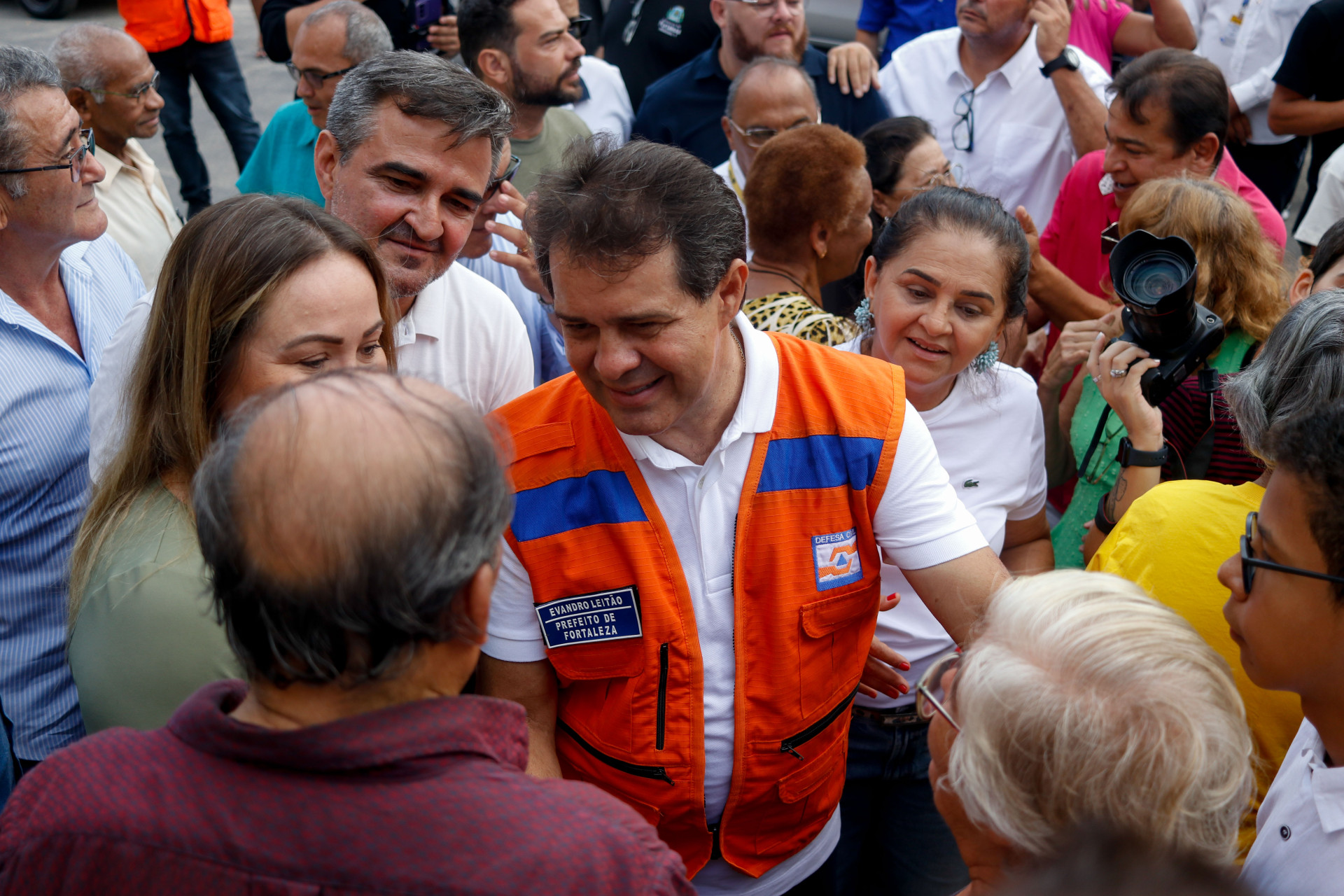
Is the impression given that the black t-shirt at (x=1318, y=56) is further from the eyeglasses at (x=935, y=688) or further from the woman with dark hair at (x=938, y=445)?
the eyeglasses at (x=935, y=688)

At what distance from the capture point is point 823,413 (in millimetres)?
1731

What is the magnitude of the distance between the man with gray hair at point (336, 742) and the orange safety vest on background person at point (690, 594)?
→ 1.92ft

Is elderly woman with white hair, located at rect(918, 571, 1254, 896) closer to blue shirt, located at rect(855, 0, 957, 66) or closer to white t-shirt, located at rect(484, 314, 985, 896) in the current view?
white t-shirt, located at rect(484, 314, 985, 896)

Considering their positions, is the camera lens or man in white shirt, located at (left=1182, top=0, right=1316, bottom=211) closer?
the camera lens

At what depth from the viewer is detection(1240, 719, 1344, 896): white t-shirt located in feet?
4.00

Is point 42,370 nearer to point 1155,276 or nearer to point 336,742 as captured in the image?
point 336,742

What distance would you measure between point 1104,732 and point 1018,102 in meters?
3.48

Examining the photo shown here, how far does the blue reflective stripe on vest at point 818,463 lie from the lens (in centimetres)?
170

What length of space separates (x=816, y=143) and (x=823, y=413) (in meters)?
1.50

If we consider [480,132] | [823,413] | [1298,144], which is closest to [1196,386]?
[823,413]

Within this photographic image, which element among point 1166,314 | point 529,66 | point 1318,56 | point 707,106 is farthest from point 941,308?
point 1318,56

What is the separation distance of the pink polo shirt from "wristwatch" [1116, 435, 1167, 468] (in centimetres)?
129

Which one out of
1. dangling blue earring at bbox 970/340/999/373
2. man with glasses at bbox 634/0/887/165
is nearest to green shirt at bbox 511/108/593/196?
man with glasses at bbox 634/0/887/165

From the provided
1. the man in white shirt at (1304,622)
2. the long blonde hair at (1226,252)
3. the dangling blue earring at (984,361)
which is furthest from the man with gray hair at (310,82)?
the man in white shirt at (1304,622)
